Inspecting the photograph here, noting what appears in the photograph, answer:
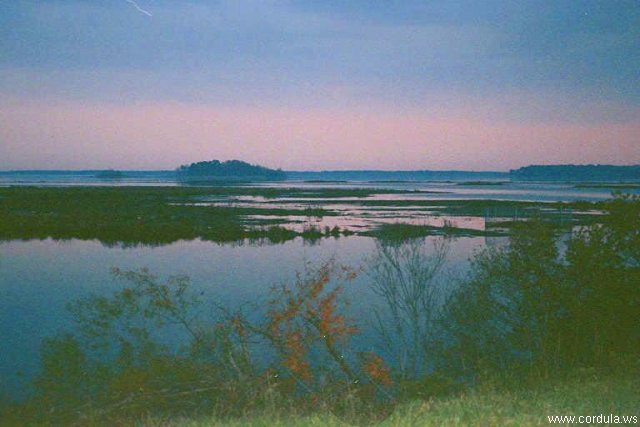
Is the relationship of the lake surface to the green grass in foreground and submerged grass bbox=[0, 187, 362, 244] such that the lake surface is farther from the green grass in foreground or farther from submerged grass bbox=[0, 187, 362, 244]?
the green grass in foreground

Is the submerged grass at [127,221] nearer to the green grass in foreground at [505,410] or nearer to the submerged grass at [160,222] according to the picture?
the submerged grass at [160,222]

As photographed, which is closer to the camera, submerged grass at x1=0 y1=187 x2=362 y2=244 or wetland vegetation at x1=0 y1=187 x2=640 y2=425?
wetland vegetation at x1=0 y1=187 x2=640 y2=425

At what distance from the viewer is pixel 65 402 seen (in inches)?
751

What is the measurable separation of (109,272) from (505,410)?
3238 cm

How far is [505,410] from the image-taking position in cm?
1042

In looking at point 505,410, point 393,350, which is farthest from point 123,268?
point 505,410

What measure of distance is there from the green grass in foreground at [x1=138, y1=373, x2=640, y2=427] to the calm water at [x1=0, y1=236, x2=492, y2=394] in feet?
43.8

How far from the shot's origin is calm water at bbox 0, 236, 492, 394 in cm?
2664

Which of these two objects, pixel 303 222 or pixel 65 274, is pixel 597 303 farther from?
pixel 303 222

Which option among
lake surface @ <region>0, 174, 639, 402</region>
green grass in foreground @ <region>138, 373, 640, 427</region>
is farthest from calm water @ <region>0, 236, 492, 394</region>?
green grass in foreground @ <region>138, 373, 640, 427</region>

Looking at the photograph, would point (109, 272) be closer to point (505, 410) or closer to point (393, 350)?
point (393, 350)

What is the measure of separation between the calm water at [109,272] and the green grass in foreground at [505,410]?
13.3 metres

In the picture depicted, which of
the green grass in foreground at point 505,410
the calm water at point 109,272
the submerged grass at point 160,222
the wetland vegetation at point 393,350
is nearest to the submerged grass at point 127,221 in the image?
the submerged grass at point 160,222

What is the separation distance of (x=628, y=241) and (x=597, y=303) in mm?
2264
